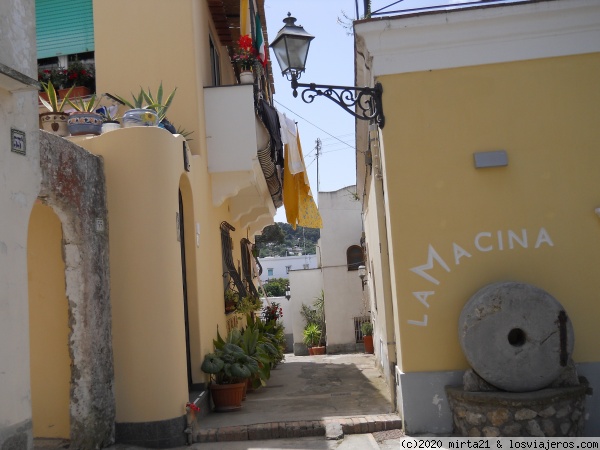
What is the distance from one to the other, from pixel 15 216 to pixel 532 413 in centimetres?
463

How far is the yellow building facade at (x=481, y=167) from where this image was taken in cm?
668

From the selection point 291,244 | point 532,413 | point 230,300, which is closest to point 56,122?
point 230,300

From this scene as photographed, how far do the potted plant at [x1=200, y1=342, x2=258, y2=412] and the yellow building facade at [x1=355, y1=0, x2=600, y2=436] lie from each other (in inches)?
82.7

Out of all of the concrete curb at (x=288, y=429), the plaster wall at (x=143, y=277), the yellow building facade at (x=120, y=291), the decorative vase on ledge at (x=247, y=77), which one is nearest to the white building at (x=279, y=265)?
the decorative vase on ledge at (x=247, y=77)

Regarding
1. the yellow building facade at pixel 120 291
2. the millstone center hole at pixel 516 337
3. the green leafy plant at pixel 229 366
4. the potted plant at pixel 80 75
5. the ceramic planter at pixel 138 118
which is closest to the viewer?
the millstone center hole at pixel 516 337

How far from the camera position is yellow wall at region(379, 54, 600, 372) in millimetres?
6691

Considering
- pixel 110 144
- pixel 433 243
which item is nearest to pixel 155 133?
pixel 110 144

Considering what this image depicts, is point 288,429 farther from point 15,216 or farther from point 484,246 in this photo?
point 15,216

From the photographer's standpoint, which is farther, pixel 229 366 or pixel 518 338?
pixel 229 366

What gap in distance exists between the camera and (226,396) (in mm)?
8008

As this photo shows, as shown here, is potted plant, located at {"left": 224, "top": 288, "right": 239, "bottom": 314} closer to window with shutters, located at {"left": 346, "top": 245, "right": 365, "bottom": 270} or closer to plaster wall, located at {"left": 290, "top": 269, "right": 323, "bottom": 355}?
window with shutters, located at {"left": 346, "top": 245, "right": 365, "bottom": 270}

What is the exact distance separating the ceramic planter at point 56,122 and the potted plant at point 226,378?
125 inches

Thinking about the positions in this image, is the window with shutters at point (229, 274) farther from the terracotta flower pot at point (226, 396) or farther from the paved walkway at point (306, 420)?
the terracotta flower pot at point (226, 396)

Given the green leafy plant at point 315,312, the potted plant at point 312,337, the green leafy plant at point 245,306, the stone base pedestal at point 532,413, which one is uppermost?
the green leafy plant at point 245,306
